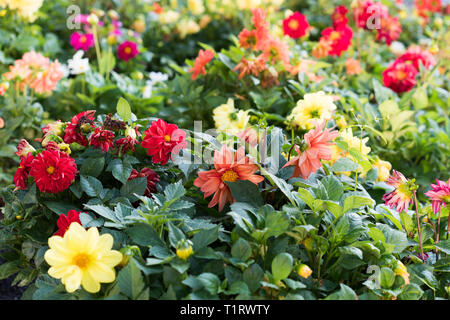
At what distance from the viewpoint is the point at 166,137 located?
117 cm

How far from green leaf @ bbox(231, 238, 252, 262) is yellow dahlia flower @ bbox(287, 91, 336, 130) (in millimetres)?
564

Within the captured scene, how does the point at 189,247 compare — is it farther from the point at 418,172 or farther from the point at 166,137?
the point at 418,172

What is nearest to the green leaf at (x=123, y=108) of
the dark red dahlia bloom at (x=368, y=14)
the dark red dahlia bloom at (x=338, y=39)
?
the dark red dahlia bloom at (x=338, y=39)

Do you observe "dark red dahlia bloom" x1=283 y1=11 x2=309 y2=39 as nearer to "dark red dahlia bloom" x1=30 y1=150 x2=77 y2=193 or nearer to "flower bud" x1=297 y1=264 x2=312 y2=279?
"dark red dahlia bloom" x1=30 y1=150 x2=77 y2=193

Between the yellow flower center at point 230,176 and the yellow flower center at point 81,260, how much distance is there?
35 centimetres

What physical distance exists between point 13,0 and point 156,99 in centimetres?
88

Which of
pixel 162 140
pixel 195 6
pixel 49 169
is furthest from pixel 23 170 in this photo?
pixel 195 6

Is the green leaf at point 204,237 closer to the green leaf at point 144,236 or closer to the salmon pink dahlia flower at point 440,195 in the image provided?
the green leaf at point 144,236

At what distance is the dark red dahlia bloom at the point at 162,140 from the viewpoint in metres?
1.15

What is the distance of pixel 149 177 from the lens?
4.00 feet

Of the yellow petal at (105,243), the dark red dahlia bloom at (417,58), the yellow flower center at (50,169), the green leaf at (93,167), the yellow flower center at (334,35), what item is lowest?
the yellow petal at (105,243)

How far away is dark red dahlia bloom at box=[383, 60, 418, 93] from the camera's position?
1.96 meters

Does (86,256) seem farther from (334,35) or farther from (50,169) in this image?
(334,35)

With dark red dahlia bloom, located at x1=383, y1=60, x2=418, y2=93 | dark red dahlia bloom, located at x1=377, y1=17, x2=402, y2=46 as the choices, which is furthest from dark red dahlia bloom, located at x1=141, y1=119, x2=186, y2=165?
dark red dahlia bloom, located at x1=377, y1=17, x2=402, y2=46
